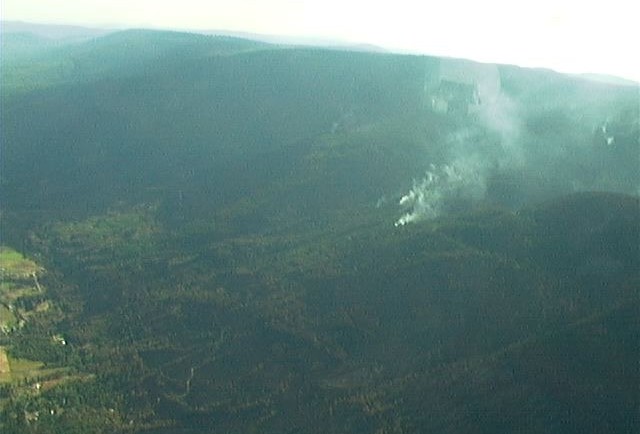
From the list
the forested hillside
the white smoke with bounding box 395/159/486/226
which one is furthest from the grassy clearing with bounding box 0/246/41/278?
the white smoke with bounding box 395/159/486/226

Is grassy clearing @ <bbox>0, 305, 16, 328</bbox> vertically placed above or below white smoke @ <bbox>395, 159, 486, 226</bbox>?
below

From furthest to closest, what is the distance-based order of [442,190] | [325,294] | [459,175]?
[459,175] → [442,190] → [325,294]

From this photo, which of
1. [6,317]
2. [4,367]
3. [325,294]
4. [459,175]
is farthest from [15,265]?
[459,175]

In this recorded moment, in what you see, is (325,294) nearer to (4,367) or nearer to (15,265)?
(4,367)

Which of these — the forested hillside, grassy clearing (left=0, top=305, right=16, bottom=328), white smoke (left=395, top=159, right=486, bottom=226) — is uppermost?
white smoke (left=395, top=159, right=486, bottom=226)

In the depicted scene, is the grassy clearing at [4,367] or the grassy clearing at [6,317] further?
the grassy clearing at [6,317]

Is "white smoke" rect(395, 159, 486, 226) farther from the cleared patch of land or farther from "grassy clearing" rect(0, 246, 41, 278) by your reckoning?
the cleared patch of land

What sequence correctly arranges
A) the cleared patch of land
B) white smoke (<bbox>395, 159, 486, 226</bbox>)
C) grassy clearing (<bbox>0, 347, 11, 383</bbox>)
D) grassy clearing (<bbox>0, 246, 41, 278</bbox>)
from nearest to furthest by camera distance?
grassy clearing (<bbox>0, 347, 11, 383</bbox>) → the cleared patch of land → grassy clearing (<bbox>0, 246, 41, 278</bbox>) → white smoke (<bbox>395, 159, 486, 226</bbox>)

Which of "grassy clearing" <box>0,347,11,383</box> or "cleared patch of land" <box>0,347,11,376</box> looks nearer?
"grassy clearing" <box>0,347,11,383</box>

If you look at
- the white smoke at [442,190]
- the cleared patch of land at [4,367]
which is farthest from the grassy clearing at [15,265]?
the white smoke at [442,190]

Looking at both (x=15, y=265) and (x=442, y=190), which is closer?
(x=15, y=265)

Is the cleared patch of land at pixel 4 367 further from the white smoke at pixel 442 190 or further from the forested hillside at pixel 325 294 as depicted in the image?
the white smoke at pixel 442 190
